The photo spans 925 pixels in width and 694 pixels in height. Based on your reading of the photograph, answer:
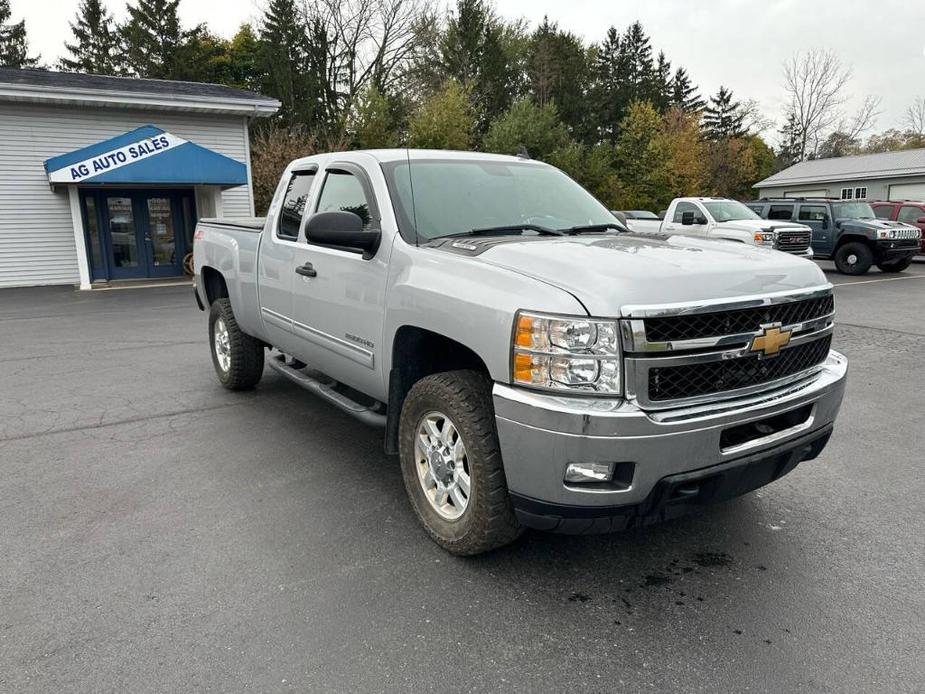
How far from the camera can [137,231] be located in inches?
715

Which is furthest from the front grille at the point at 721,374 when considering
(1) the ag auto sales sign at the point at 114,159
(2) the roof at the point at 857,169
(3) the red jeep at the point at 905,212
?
(2) the roof at the point at 857,169

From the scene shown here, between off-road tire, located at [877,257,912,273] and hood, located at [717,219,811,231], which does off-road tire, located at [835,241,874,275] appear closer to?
off-road tire, located at [877,257,912,273]

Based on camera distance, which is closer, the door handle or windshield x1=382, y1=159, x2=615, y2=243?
windshield x1=382, y1=159, x2=615, y2=243

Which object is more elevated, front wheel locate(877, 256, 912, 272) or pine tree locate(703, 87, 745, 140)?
pine tree locate(703, 87, 745, 140)

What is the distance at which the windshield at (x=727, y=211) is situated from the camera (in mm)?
16781

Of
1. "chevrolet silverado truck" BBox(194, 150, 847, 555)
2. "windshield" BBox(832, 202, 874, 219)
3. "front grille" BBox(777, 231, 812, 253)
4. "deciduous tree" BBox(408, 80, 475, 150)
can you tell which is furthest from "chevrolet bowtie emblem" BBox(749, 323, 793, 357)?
"deciduous tree" BBox(408, 80, 475, 150)

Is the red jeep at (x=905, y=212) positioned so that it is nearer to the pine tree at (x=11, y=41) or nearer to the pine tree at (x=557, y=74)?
the pine tree at (x=557, y=74)

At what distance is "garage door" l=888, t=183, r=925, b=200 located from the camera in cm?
3544

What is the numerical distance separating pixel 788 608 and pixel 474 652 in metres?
1.37

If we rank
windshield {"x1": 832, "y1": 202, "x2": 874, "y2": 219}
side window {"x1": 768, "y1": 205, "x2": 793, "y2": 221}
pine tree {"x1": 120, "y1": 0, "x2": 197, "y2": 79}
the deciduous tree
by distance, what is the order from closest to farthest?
1. windshield {"x1": 832, "y1": 202, "x2": 874, "y2": 219}
2. side window {"x1": 768, "y1": 205, "x2": 793, "y2": 221}
3. the deciduous tree
4. pine tree {"x1": 120, "y1": 0, "x2": 197, "y2": 79}

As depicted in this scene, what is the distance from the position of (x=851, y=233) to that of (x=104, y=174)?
18914mm

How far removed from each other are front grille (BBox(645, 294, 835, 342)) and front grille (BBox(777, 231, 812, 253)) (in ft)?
46.1

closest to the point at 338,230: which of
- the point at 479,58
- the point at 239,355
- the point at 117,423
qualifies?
the point at 239,355

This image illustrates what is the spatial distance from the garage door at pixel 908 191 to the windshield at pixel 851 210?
21.4 meters
